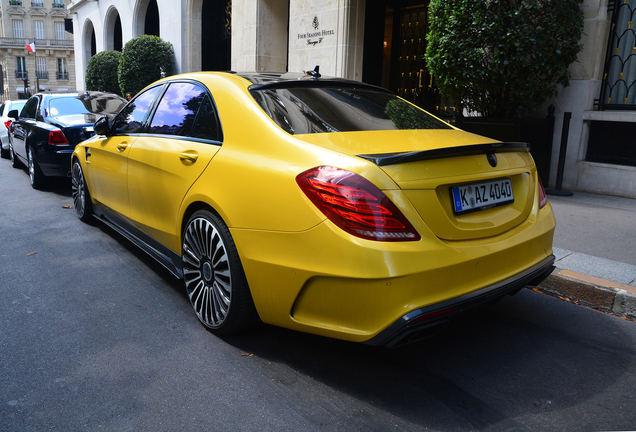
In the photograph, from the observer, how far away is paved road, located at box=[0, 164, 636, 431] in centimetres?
227

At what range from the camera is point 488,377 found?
2641 mm

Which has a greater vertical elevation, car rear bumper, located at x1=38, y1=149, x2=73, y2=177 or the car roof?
the car roof

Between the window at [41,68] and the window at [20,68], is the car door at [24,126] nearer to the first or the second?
the window at [41,68]

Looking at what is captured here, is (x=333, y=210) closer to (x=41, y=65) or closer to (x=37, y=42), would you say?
(x=41, y=65)

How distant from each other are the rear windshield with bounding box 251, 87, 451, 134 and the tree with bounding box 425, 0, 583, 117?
4.00 meters

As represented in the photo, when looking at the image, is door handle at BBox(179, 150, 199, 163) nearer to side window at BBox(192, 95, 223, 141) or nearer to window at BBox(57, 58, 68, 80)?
side window at BBox(192, 95, 223, 141)

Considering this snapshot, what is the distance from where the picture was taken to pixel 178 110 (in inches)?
143

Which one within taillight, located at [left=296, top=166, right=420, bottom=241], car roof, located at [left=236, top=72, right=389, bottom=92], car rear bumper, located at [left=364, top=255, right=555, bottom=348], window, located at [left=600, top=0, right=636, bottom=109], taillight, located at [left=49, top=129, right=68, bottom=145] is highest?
window, located at [left=600, top=0, right=636, bottom=109]

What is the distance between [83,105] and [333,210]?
7.35 metres

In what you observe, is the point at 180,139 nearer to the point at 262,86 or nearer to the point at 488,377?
the point at 262,86

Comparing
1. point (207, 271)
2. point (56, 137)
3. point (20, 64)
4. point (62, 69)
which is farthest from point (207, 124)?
point (20, 64)

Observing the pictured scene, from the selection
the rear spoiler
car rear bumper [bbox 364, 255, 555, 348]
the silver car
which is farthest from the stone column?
car rear bumper [bbox 364, 255, 555, 348]

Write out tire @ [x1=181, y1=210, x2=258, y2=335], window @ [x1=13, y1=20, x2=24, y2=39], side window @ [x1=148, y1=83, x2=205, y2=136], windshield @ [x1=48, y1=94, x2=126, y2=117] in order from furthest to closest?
window @ [x1=13, y1=20, x2=24, y2=39] < windshield @ [x1=48, y1=94, x2=126, y2=117] < side window @ [x1=148, y1=83, x2=205, y2=136] < tire @ [x1=181, y1=210, x2=258, y2=335]

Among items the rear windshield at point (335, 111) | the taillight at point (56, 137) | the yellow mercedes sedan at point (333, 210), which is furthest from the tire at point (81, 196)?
the rear windshield at point (335, 111)
